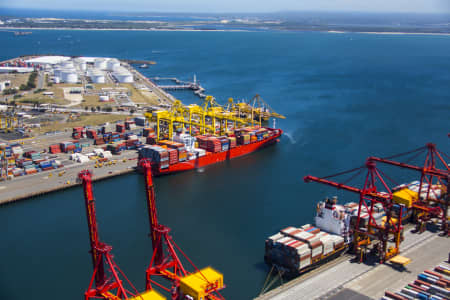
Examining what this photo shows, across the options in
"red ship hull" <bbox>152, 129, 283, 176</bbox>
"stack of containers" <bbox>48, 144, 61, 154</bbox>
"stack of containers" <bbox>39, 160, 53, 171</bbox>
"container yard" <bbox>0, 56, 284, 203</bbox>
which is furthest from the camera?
"stack of containers" <bbox>48, 144, 61, 154</bbox>

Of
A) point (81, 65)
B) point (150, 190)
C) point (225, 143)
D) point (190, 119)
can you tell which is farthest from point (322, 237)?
point (81, 65)

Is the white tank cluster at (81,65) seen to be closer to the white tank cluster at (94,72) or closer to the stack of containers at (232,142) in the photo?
the white tank cluster at (94,72)

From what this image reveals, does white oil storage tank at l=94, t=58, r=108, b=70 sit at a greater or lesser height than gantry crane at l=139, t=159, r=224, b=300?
lesser

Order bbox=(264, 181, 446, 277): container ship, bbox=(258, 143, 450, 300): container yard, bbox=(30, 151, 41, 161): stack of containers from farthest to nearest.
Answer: bbox=(30, 151, 41, 161): stack of containers → bbox=(264, 181, 446, 277): container ship → bbox=(258, 143, 450, 300): container yard

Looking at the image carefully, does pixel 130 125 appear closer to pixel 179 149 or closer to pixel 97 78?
pixel 179 149

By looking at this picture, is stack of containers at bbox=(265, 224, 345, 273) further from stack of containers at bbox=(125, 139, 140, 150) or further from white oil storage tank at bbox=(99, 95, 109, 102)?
white oil storage tank at bbox=(99, 95, 109, 102)

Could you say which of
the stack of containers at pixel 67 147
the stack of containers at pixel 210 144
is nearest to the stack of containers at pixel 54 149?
the stack of containers at pixel 67 147

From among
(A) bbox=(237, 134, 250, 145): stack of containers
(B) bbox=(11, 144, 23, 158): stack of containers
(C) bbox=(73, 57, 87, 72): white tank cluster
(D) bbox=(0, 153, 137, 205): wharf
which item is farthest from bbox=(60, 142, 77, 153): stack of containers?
(C) bbox=(73, 57, 87, 72): white tank cluster

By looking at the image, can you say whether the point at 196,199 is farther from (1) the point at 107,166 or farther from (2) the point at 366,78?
(2) the point at 366,78
